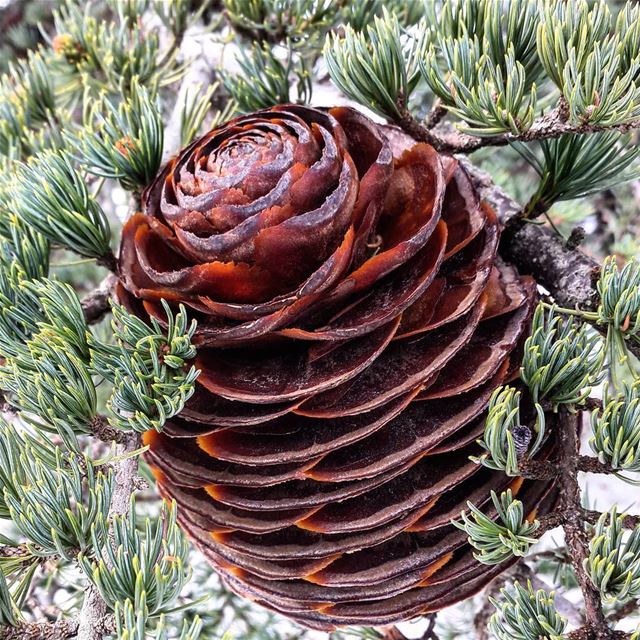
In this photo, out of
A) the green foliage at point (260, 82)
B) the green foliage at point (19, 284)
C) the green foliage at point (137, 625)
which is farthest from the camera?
the green foliage at point (260, 82)

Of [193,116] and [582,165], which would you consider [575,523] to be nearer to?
[582,165]

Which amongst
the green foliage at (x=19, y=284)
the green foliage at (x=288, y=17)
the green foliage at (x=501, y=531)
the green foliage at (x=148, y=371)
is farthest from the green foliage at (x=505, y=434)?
the green foliage at (x=288, y=17)

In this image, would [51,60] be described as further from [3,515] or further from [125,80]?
[3,515]

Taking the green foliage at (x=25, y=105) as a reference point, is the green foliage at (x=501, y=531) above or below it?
below

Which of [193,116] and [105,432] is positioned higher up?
[193,116]

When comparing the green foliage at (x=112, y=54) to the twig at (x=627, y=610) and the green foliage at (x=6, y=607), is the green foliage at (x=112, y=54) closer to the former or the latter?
the green foliage at (x=6, y=607)

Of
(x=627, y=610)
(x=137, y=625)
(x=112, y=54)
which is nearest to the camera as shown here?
(x=137, y=625)

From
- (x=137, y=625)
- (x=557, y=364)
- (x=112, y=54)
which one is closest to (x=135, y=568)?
(x=137, y=625)
